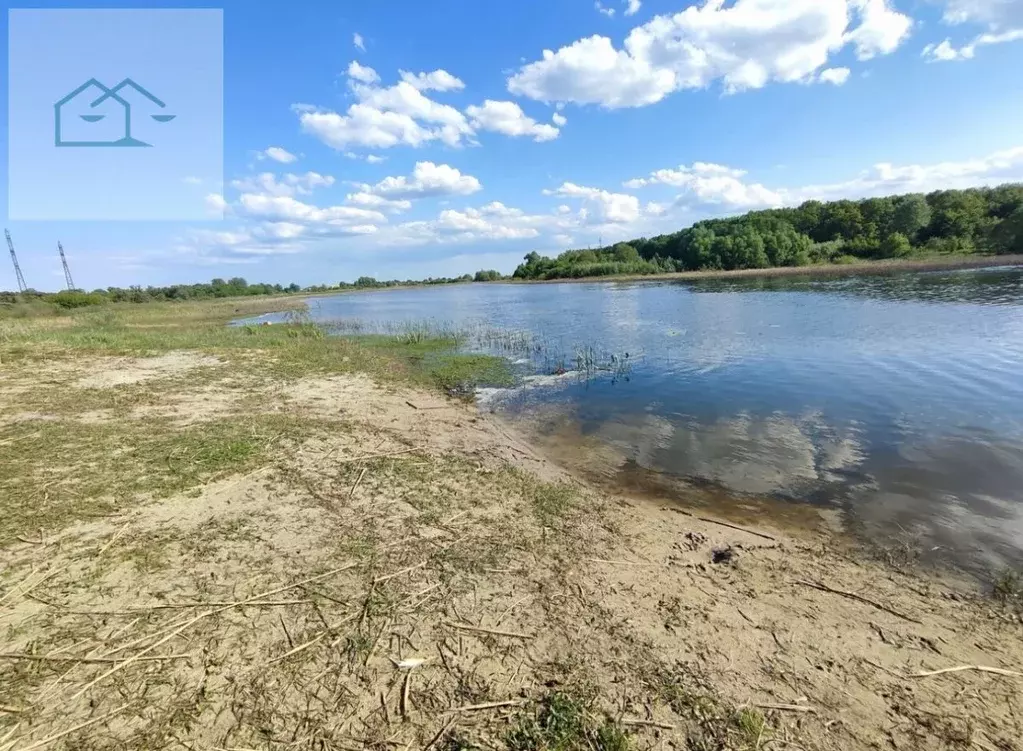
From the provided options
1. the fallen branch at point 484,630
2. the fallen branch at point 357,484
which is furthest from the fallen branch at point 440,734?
the fallen branch at point 357,484

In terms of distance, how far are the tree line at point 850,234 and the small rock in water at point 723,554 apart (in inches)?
3250

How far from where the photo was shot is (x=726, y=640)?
13.5ft

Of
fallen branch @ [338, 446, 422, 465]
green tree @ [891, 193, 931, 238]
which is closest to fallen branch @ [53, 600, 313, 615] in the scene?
fallen branch @ [338, 446, 422, 465]

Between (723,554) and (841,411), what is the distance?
7.93 m

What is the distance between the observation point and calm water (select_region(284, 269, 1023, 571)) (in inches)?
281

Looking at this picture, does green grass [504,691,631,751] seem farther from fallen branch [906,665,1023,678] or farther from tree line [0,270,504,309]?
tree line [0,270,504,309]

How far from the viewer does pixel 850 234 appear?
295ft

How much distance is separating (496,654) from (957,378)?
51.9 ft

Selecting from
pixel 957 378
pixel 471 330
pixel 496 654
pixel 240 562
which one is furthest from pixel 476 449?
pixel 471 330

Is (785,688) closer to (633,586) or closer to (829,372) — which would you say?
(633,586)

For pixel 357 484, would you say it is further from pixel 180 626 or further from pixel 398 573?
pixel 180 626

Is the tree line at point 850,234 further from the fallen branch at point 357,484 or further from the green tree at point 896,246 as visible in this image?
the fallen branch at point 357,484

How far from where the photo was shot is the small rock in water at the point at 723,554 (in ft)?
18.2

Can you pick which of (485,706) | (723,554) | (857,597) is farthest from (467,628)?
(857,597)
